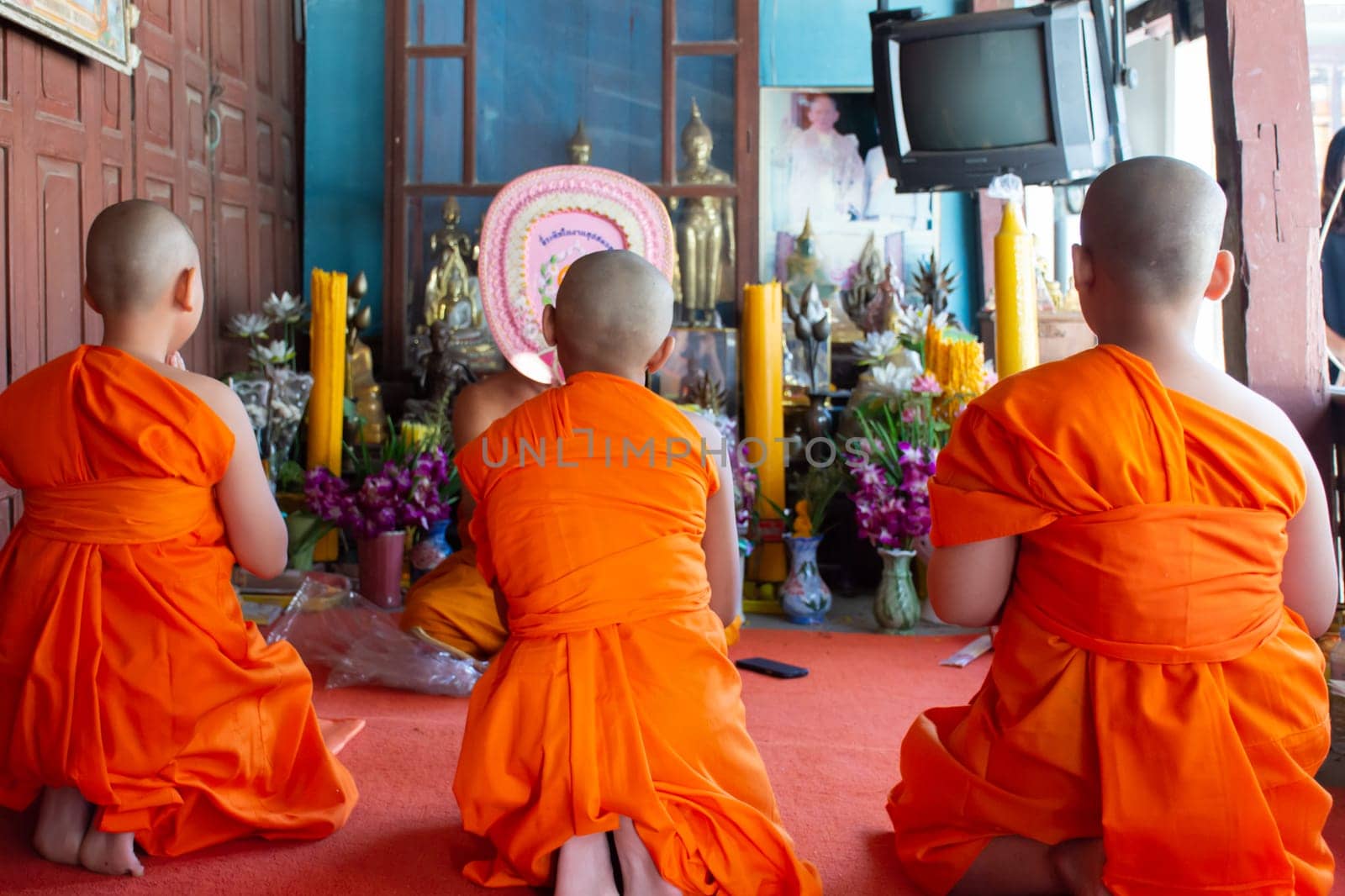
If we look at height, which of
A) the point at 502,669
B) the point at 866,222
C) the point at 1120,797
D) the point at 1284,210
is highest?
the point at 866,222

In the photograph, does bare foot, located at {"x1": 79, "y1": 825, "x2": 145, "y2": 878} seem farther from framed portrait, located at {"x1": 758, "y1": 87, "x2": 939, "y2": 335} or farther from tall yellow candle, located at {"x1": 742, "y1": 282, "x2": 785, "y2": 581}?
framed portrait, located at {"x1": 758, "y1": 87, "x2": 939, "y2": 335}

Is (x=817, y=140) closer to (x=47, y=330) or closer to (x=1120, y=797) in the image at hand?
→ (x=47, y=330)

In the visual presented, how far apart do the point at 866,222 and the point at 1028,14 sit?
1.43 metres

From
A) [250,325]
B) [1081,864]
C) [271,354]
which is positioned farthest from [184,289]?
[250,325]

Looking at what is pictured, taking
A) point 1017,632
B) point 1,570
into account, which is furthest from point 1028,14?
point 1,570

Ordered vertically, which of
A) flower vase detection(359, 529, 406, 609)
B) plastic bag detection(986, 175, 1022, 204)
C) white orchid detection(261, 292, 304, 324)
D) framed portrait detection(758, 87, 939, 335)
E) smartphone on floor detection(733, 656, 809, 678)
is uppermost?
framed portrait detection(758, 87, 939, 335)

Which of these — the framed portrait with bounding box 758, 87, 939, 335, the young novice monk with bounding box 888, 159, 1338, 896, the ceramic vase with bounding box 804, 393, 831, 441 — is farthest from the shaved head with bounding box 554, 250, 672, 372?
the framed portrait with bounding box 758, 87, 939, 335

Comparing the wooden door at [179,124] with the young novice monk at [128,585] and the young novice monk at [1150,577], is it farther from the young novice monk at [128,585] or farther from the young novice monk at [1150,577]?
the young novice monk at [1150,577]

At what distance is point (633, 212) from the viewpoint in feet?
13.3

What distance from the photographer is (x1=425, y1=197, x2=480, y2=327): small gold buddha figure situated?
16.7 feet

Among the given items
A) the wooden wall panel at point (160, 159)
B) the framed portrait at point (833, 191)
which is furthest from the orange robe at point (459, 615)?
the framed portrait at point (833, 191)

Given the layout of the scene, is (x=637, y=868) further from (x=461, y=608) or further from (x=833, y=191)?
(x=833, y=191)

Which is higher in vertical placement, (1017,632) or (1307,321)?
(1307,321)

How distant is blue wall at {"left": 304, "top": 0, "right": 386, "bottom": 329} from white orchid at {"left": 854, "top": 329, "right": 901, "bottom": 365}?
7.31 feet
